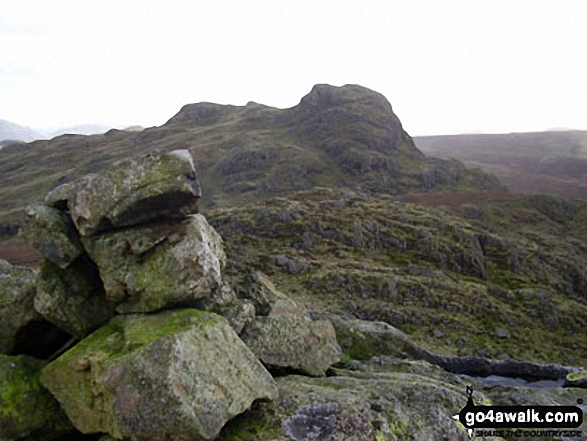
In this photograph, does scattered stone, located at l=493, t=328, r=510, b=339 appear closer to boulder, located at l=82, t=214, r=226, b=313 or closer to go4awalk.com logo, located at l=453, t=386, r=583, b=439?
go4awalk.com logo, located at l=453, t=386, r=583, b=439

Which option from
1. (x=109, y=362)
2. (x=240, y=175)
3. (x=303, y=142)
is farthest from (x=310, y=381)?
(x=303, y=142)

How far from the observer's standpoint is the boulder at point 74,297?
13.6 m

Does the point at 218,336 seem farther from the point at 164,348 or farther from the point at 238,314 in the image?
the point at 238,314

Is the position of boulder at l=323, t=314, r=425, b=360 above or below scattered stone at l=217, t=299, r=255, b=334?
below

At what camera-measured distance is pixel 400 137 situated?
429ft

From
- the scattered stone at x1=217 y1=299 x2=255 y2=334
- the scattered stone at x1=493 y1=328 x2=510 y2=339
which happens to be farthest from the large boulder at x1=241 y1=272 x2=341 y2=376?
the scattered stone at x1=493 y1=328 x2=510 y2=339

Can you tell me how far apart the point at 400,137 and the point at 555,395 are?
120713 millimetres

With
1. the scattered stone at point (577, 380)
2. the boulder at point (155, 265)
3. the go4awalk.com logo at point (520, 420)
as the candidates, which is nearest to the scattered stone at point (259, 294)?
the boulder at point (155, 265)

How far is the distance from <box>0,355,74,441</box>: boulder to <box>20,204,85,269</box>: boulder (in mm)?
3371

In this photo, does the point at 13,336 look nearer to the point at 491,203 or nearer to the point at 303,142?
the point at 491,203

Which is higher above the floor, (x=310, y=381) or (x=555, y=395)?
(x=310, y=381)

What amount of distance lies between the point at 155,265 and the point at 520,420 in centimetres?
1376

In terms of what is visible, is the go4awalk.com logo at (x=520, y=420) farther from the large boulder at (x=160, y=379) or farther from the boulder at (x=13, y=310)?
the boulder at (x=13, y=310)

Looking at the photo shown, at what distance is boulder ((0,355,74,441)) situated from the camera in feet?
37.1
